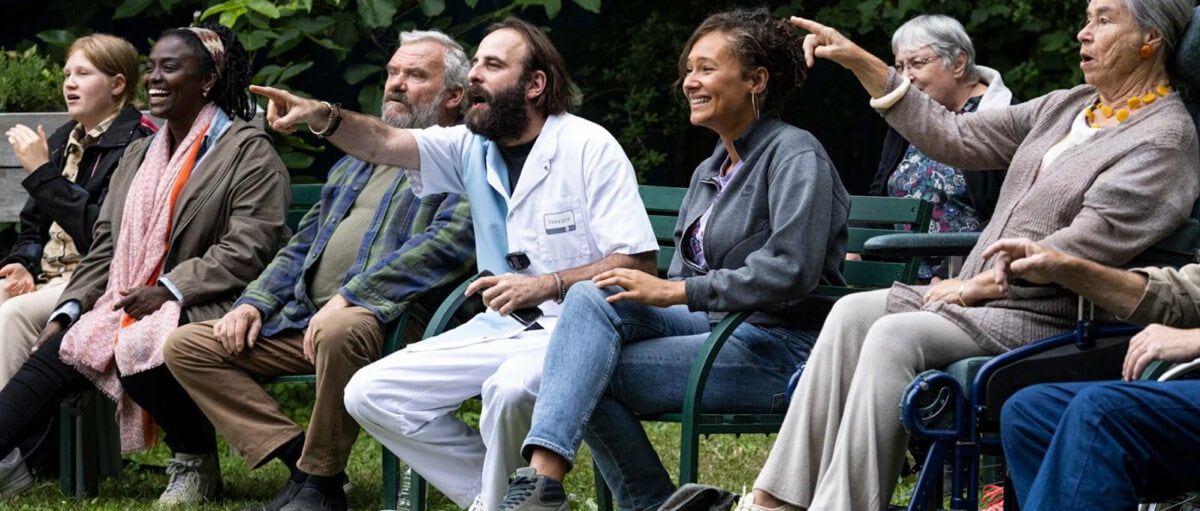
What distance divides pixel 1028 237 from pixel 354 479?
3034 mm

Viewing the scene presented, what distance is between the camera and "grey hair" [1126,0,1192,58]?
3.87 meters

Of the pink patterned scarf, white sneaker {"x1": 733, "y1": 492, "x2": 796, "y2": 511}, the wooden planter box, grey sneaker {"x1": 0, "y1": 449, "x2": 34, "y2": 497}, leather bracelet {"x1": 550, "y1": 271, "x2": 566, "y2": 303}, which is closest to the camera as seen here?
white sneaker {"x1": 733, "y1": 492, "x2": 796, "y2": 511}

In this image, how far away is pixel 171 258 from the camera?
19.0ft

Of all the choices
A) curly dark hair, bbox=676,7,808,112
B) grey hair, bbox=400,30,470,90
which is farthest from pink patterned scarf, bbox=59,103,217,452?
curly dark hair, bbox=676,7,808,112

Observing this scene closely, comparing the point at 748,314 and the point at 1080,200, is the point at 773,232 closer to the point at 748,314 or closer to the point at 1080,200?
the point at 748,314

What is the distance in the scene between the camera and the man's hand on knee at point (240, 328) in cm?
525

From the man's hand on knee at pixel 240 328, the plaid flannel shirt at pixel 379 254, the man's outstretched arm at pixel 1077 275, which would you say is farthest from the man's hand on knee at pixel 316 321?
the man's outstretched arm at pixel 1077 275

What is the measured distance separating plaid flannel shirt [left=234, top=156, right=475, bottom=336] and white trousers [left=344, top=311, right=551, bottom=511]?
0.38 m

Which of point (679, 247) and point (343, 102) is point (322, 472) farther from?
point (343, 102)

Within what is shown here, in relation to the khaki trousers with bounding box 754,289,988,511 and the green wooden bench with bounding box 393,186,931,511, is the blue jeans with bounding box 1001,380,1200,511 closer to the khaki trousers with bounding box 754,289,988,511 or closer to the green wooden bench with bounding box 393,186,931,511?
the khaki trousers with bounding box 754,289,988,511

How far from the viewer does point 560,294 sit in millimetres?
4590

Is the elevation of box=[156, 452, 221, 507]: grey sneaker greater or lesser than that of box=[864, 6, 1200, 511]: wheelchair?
lesser

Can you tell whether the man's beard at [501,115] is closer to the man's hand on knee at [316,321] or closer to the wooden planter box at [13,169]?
the man's hand on knee at [316,321]

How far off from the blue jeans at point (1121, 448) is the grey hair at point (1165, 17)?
982mm
